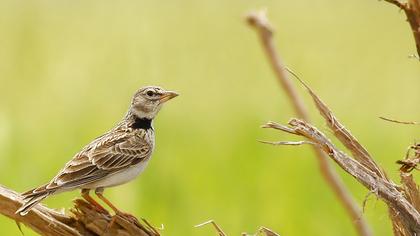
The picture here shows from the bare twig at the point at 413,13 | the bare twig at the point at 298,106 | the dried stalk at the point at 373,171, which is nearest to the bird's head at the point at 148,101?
the bare twig at the point at 298,106

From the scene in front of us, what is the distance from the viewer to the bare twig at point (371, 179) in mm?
3385

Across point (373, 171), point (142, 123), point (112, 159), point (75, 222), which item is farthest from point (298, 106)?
point (142, 123)

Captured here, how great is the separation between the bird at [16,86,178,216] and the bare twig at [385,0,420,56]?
3.50 feet

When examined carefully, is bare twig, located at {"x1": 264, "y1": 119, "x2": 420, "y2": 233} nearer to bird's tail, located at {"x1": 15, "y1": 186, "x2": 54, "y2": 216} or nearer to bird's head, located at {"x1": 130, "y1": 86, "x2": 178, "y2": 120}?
bird's tail, located at {"x1": 15, "y1": 186, "x2": 54, "y2": 216}

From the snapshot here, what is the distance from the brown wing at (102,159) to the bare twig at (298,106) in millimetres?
930

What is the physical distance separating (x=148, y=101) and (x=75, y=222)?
4.56 ft

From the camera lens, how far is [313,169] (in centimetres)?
848

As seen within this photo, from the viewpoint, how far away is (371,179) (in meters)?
3.45

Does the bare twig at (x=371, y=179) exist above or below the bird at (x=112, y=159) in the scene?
below

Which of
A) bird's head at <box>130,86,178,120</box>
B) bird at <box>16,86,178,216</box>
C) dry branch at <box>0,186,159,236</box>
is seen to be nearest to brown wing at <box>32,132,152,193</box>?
bird at <box>16,86,178,216</box>

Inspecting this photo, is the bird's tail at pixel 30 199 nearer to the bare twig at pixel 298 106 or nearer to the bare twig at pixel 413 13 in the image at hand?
the bare twig at pixel 298 106

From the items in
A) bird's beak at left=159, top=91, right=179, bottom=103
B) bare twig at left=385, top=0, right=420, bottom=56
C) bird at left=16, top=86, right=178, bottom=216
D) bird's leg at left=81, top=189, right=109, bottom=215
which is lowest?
bird's leg at left=81, top=189, right=109, bottom=215

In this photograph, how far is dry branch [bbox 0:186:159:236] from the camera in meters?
3.79

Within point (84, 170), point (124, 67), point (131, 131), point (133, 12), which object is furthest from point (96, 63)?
point (84, 170)
